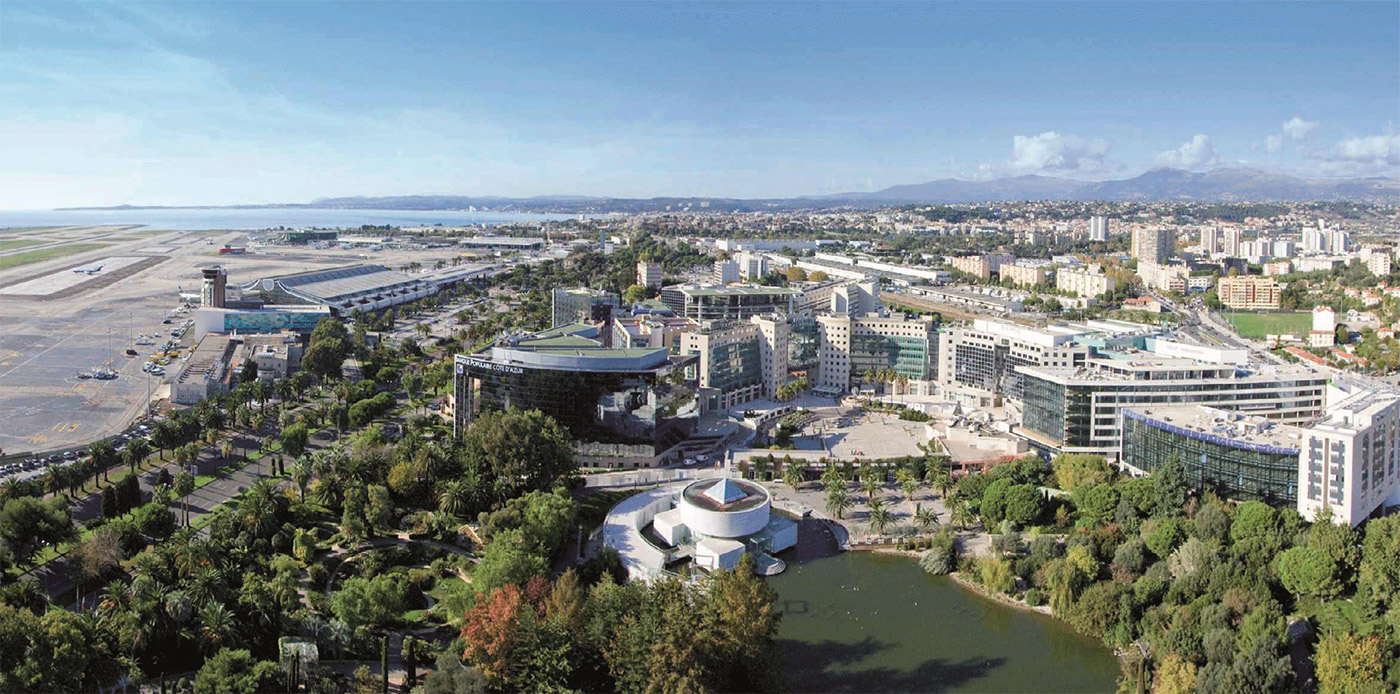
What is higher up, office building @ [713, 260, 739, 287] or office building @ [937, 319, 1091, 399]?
office building @ [713, 260, 739, 287]

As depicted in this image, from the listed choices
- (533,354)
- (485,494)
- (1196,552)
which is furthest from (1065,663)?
(533,354)

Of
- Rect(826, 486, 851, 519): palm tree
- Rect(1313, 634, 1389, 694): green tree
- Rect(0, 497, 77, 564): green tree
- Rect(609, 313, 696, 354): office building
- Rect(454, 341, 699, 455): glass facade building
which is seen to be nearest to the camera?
Rect(1313, 634, 1389, 694): green tree

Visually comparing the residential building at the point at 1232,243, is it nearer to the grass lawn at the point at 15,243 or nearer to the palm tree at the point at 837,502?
the palm tree at the point at 837,502

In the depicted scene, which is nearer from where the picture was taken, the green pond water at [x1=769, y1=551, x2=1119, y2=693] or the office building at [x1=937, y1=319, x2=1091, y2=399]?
the green pond water at [x1=769, y1=551, x2=1119, y2=693]

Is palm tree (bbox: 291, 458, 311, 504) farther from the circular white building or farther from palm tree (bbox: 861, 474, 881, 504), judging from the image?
palm tree (bbox: 861, 474, 881, 504)

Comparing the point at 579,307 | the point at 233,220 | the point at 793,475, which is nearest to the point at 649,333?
the point at 579,307

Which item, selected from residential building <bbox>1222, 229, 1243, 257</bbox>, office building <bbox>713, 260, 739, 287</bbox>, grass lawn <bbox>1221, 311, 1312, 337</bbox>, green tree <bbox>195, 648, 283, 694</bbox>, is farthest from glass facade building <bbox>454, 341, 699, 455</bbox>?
residential building <bbox>1222, 229, 1243, 257</bbox>

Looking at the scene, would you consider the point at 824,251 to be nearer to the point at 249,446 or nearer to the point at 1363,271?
the point at 1363,271
